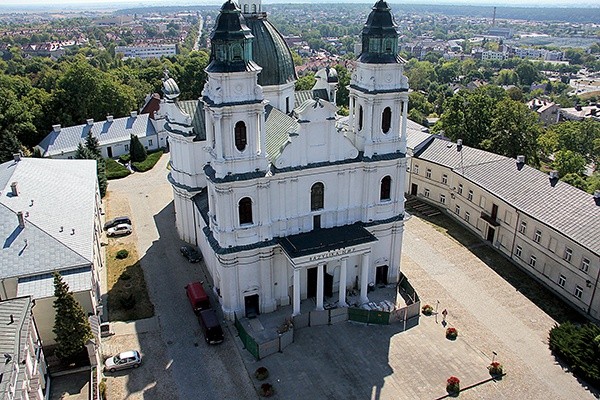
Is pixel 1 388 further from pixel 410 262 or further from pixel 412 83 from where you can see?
pixel 412 83

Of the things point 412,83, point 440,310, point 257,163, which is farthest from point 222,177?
point 412,83

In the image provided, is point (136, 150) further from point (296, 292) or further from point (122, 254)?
point (296, 292)

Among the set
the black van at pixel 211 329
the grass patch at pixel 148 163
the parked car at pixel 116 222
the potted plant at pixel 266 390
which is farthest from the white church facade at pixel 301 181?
the grass patch at pixel 148 163

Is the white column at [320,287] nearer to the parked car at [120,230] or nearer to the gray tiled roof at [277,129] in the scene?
the gray tiled roof at [277,129]

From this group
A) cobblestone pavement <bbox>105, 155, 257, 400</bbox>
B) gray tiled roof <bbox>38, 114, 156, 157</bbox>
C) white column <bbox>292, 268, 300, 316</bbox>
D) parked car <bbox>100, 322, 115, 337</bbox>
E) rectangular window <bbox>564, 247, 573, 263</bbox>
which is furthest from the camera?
gray tiled roof <bbox>38, 114, 156, 157</bbox>

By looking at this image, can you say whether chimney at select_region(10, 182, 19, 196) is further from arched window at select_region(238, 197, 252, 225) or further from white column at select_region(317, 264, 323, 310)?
white column at select_region(317, 264, 323, 310)

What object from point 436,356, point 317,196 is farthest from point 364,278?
point 436,356

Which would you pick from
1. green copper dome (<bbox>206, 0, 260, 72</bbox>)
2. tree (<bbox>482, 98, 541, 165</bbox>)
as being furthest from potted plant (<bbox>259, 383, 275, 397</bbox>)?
tree (<bbox>482, 98, 541, 165</bbox>)
